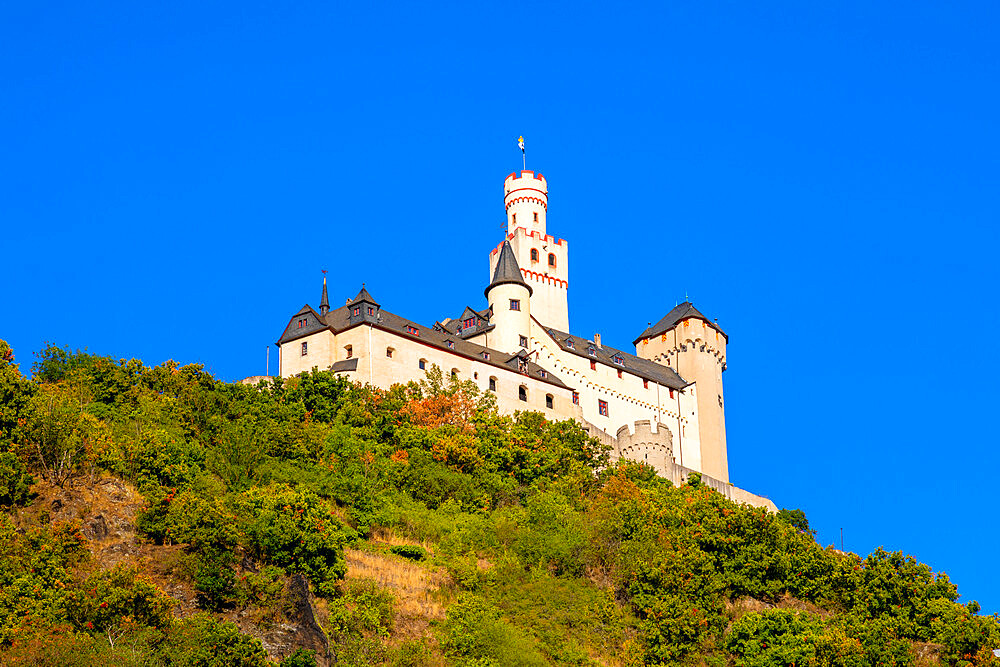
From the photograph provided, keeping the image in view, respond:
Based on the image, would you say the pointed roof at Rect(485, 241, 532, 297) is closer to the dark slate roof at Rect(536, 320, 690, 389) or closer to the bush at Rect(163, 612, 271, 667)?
the dark slate roof at Rect(536, 320, 690, 389)

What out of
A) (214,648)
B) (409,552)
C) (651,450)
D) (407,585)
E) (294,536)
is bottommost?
(214,648)

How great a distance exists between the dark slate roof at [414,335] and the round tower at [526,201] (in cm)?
1851

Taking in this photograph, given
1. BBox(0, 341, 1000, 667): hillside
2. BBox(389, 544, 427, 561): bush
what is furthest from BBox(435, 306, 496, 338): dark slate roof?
BBox(389, 544, 427, 561): bush

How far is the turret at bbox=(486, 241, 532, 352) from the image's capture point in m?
86.8

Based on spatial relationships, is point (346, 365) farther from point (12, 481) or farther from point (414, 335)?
point (12, 481)

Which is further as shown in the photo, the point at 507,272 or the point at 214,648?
the point at 507,272

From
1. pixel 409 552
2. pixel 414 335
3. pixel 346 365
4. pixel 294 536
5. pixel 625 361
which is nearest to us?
pixel 294 536

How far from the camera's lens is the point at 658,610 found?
5253cm

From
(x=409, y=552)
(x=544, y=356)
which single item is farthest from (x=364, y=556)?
(x=544, y=356)

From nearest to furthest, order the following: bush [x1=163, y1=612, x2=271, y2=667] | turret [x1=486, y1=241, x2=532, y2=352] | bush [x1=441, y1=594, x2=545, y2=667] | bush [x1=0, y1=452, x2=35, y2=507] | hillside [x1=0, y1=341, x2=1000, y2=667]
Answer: bush [x1=163, y1=612, x2=271, y2=667] → hillside [x1=0, y1=341, x2=1000, y2=667] → bush [x1=0, y1=452, x2=35, y2=507] → bush [x1=441, y1=594, x2=545, y2=667] → turret [x1=486, y1=241, x2=532, y2=352]

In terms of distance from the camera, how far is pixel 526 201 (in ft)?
329

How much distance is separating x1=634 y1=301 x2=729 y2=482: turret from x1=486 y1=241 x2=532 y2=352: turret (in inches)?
489

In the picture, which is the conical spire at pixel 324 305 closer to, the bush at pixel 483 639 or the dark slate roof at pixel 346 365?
the dark slate roof at pixel 346 365

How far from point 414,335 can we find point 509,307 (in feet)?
37.0
